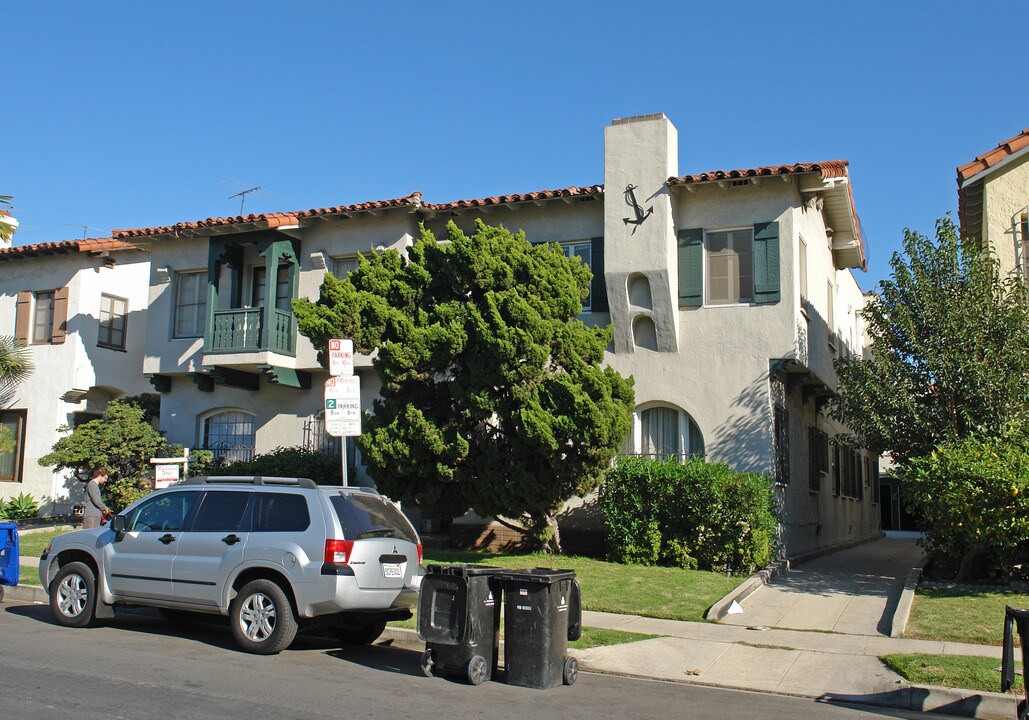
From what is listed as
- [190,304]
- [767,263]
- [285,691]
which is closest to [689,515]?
[767,263]

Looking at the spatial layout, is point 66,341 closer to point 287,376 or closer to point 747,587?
point 287,376

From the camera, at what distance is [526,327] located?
14625 mm

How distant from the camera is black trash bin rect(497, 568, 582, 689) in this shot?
8.41 metres

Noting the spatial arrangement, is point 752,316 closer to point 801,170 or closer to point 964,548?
point 801,170

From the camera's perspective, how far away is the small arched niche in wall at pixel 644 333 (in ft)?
57.0

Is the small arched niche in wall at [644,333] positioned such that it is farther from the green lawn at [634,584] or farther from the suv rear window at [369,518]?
the suv rear window at [369,518]

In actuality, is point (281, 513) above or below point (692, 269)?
below

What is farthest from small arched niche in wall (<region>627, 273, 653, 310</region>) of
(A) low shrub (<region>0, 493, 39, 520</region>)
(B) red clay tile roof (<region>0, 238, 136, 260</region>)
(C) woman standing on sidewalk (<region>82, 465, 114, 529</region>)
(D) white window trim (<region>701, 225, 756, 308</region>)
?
(A) low shrub (<region>0, 493, 39, 520</region>)

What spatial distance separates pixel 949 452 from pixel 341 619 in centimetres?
828

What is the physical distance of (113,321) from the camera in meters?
23.5

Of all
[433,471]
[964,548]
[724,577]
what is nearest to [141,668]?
[433,471]

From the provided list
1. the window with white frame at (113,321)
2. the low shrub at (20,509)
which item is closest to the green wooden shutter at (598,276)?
the window with white frame at (113,321)

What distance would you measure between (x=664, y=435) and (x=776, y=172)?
5.02 metres

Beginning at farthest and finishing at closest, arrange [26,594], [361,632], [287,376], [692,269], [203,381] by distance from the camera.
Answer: [203,381], [287,376], [692,269], [26,594], [361,632]
